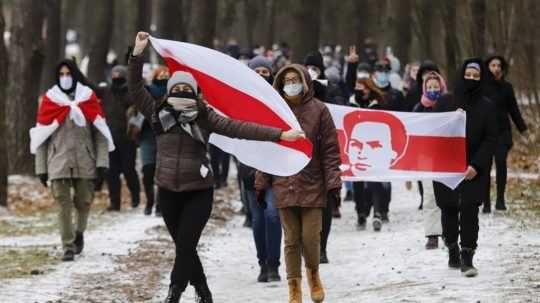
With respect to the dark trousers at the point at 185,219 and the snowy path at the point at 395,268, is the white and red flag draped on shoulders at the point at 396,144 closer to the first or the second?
the snowy path at the point at 395,268

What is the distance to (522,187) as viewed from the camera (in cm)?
2209

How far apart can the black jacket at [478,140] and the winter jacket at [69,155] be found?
14.4 ft

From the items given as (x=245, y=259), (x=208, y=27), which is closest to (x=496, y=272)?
(x=245, y=259)

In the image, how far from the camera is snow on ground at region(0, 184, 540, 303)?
12094 millimetres

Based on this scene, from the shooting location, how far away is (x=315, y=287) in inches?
456

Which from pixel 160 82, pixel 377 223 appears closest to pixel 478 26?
pixel 377 223

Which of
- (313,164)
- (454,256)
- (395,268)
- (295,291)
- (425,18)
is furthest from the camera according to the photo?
(425,18)

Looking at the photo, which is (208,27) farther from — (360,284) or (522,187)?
(360,284)

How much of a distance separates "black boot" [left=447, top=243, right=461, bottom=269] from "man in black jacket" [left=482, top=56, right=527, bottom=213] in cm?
500

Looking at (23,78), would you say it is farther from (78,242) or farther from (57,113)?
(57,113)

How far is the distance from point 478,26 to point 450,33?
2.42 metres

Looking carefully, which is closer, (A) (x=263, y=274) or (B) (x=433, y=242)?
(A) (x=263, y=274)

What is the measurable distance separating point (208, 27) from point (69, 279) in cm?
1650

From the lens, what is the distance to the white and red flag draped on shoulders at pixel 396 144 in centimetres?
1376
